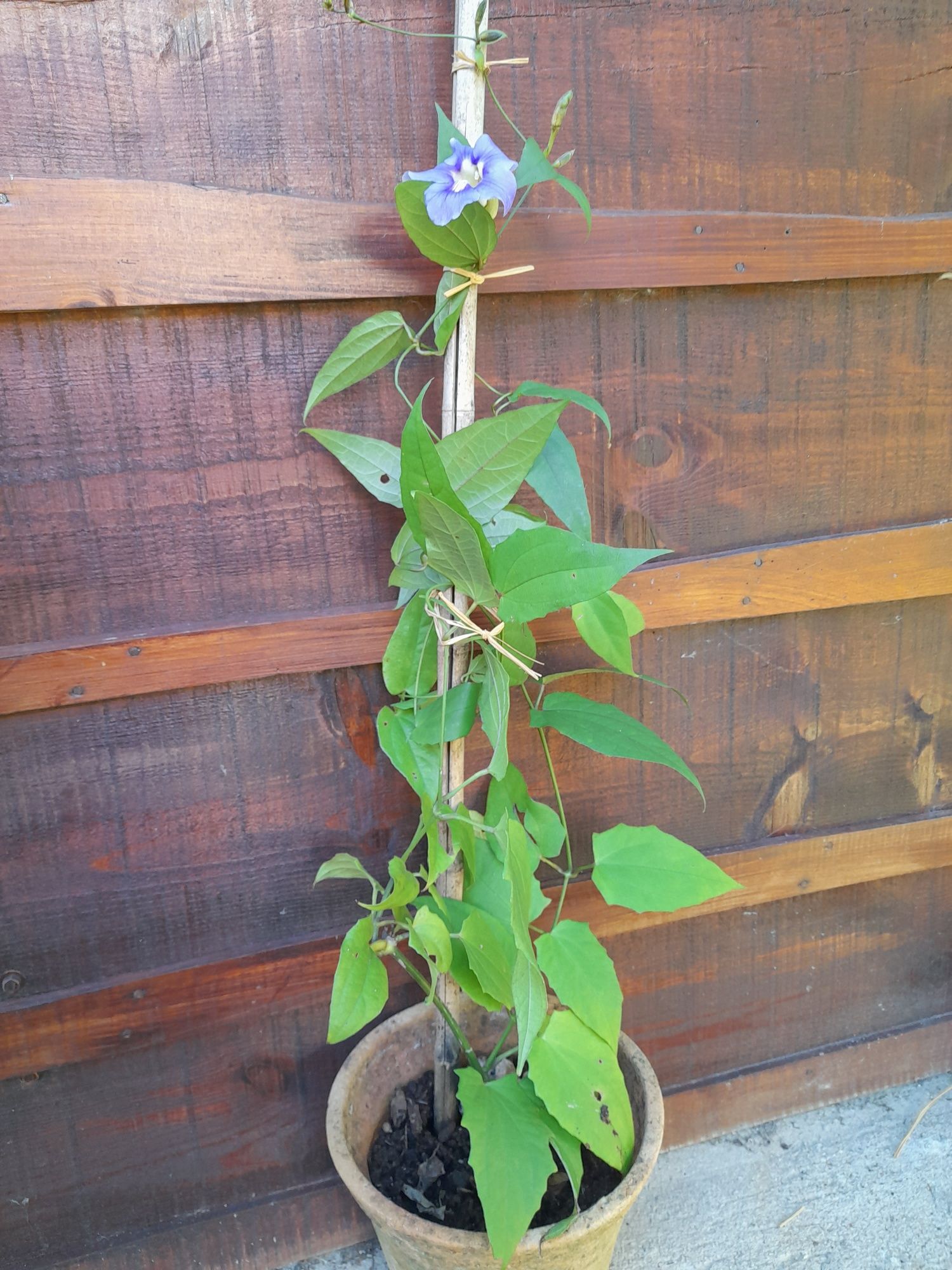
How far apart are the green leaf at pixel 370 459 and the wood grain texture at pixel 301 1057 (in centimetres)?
55

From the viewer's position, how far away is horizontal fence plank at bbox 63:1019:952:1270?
993 mm

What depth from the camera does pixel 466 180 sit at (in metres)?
0.70

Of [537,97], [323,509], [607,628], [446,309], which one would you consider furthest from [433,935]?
[537,97]

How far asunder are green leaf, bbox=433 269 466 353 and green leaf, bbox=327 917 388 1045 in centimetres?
48

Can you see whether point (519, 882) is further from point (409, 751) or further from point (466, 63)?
point (466, 63)

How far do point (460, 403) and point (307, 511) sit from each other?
188 millimetres

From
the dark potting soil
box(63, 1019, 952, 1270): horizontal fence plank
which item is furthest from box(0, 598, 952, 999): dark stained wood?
box(63, 1019, 952, 1270): horizontal fence plank

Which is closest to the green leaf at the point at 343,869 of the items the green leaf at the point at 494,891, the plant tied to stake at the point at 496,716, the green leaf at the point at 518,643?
the plant tied to stake at the point at 496,716

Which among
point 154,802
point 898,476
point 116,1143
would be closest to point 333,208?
point 154,802

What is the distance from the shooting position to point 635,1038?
3.70ft

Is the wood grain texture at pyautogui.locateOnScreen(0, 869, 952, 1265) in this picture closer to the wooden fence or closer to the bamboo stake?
the wooden fence

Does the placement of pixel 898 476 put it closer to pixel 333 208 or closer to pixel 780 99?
pixel 780 99

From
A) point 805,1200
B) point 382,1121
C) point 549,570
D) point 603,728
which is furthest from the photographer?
point 805,1200

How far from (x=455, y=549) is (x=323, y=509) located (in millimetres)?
287
